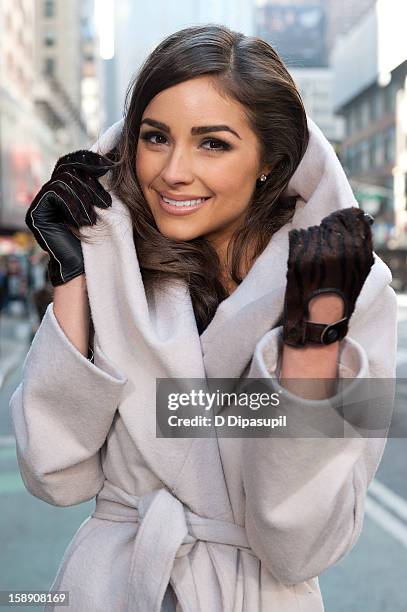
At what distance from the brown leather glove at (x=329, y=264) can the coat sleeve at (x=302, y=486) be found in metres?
0.10

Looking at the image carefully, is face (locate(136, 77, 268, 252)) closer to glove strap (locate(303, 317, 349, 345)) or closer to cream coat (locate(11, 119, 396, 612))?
cream coat (locate(11, 119, 396, 612))

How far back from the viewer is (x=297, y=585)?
5.18ft

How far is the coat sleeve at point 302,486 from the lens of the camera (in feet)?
4.39

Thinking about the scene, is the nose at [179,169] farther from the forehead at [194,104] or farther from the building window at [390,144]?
the building window at [390,144]

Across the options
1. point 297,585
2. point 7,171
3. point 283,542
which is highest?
point 7,171

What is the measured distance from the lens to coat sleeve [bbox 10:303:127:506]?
1.56 metres

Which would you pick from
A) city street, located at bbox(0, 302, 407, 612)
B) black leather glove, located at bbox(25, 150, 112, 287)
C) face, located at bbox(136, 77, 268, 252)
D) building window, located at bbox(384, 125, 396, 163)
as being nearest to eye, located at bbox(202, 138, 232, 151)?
face, located at bbox(136, 77, 268, 252)

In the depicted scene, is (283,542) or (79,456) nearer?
(283,542)

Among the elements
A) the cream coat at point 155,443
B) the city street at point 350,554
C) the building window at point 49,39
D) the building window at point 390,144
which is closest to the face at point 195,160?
the cream coat at point 155,443

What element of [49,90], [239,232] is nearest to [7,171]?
[49,90]

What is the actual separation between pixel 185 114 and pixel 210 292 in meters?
0.37

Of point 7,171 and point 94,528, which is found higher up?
point 7,171

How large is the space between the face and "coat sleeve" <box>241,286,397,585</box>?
401mm

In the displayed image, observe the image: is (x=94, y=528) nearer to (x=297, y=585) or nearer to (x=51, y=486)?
(x=51, y=486)
